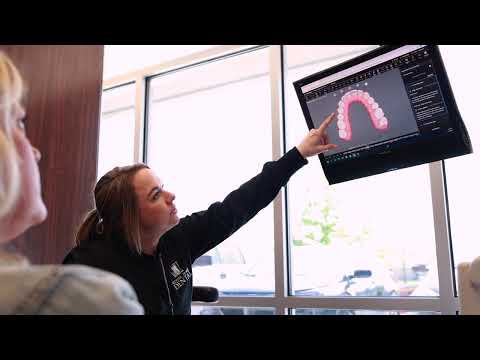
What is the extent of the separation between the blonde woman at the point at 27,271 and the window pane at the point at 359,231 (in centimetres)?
167

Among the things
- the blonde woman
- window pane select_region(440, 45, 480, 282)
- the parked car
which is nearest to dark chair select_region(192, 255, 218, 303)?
the parked car

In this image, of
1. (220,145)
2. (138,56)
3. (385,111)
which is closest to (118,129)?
(138,56)

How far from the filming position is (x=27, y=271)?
1.61 ft

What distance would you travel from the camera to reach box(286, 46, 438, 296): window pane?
1.96 metres

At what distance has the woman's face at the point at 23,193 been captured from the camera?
0.53 metres

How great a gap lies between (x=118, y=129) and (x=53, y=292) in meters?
2.64

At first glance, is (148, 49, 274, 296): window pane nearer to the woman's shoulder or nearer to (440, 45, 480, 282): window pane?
(440, 45, 480, 282): window pane

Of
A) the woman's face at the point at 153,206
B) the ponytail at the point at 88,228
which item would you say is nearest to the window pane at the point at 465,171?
the woman's face at the point at 153,206

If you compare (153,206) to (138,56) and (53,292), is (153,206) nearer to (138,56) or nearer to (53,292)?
(53,292)

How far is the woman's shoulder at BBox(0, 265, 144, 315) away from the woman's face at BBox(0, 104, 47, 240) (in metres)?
0.06

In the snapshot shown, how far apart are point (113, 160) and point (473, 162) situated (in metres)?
2.13
